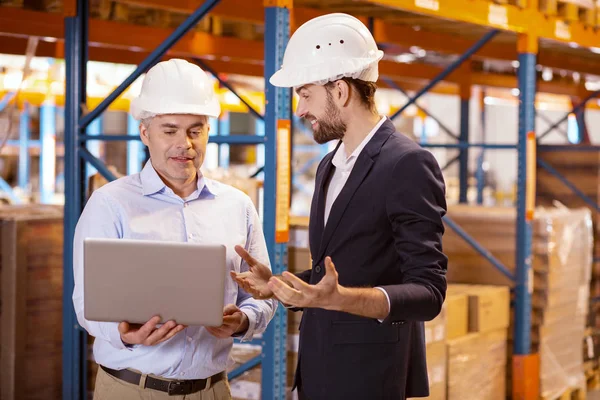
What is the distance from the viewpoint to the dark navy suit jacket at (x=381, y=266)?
2500mm

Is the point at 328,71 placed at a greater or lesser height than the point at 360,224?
greater

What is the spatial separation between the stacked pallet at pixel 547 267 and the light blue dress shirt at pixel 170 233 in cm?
407

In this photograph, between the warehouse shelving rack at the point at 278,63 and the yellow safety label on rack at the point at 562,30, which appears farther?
the yellow safety label on rack at the point at 562,30

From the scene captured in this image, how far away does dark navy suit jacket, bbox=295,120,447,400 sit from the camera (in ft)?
8.20

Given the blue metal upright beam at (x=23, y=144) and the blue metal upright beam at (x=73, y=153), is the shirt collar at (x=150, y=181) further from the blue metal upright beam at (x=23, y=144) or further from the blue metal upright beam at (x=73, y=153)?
the blue metal upright beam at (x=23, y=144)

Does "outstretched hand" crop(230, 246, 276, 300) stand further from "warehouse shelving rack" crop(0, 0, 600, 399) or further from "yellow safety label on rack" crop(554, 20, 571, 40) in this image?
"yellow safety label on rack" crop(554, 20, 571, 40)

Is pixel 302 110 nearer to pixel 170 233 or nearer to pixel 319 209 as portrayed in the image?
pixel 319 209

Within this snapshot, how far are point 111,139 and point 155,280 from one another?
266 centimetres

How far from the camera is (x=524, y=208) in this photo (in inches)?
262

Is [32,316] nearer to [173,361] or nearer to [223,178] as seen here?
[223,178]

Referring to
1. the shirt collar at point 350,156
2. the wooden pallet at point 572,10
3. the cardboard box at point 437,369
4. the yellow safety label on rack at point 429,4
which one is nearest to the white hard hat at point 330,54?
the shirt collar at point 350,156

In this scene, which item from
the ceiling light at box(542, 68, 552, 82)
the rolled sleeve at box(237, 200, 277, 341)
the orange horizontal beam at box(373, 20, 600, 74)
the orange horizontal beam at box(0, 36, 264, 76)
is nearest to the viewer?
the rolled sleeve at box(237, 200, 277, 341)

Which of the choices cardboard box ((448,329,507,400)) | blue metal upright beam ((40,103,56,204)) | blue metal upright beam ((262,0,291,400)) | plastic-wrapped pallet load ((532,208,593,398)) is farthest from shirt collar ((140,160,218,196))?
blue metal upright beam ((40,103,56,204))

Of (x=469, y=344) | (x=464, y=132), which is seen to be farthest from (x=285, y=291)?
(x=464, y=132)
